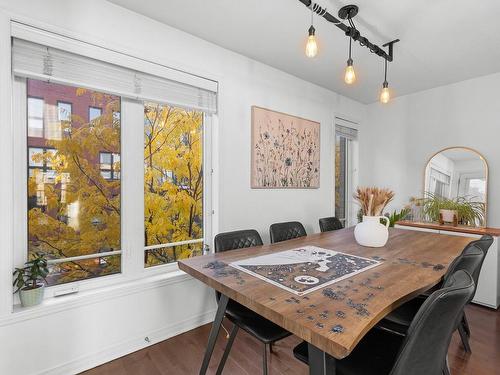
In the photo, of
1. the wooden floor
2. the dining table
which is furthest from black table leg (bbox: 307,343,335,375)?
the wooden floor

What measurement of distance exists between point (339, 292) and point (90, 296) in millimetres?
1666

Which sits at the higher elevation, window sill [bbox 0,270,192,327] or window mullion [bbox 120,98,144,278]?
window mullion [bbox 120,98,144,278]

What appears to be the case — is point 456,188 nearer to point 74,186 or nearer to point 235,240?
point 235,240

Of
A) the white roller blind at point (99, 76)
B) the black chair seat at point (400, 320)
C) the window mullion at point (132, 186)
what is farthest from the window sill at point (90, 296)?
the black chair seat at point (400, 320)

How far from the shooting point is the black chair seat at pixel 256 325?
139cm

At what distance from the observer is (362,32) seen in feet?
7.30

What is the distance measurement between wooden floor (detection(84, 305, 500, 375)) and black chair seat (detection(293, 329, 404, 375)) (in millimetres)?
726

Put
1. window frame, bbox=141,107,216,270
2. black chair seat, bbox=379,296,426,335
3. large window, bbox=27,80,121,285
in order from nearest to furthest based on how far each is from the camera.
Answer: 1. black chair seat, bbox=379,296,426,335
2. large window, bbox=27,80,121,285
3. window frame, bbox=141,107,216,270

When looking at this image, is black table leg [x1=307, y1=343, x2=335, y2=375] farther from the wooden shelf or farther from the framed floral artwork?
the wooden shelf

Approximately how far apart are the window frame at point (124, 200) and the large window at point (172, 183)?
0.26 feet

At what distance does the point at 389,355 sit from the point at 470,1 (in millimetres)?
2367

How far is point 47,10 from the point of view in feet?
5.48

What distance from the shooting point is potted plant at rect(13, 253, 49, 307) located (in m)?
1.61

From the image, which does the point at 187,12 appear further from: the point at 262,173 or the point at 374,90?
the point at 374,90
